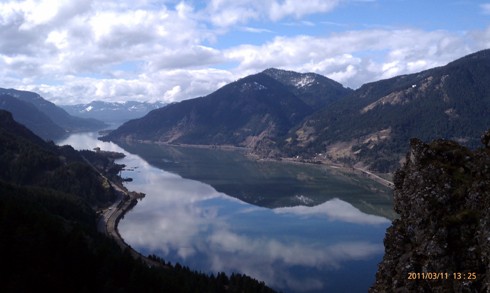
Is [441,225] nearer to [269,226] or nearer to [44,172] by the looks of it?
[269,226]

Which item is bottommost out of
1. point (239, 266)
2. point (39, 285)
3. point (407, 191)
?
point (239, 266)

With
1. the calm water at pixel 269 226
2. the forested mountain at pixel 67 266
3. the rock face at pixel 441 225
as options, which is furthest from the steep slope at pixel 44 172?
the rock face at pixel 441 225

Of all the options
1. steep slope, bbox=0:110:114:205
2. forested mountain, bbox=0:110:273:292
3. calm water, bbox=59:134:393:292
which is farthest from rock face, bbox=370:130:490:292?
steep slope, bbox=0:110:114:205

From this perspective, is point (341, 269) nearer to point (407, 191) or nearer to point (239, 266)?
point (239, 266)

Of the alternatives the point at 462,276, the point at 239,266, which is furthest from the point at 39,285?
the point at 239,266

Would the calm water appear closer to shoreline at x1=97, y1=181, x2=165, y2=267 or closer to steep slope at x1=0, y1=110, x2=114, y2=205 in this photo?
shoreline at x1=97, y1=181, x2=165, y2=267

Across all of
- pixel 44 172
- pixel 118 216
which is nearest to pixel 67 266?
pixel 118 216
